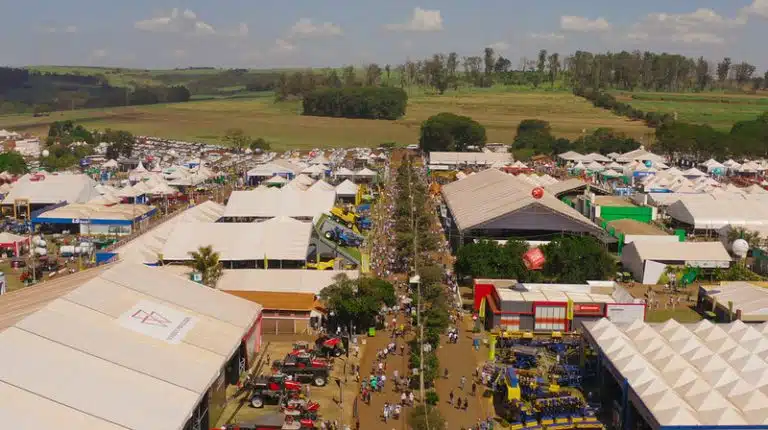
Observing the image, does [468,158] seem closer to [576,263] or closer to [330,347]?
[576,263]

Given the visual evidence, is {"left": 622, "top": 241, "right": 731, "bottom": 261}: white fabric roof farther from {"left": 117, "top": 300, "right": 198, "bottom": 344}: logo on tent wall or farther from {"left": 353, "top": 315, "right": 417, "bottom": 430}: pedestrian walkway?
{"left": 117, "top": 300, "right": 198, "bottom": 344}: logo on tent wall

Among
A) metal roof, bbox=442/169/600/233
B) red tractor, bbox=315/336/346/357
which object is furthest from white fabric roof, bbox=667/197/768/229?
red tractor, bbox=315/336/346/357

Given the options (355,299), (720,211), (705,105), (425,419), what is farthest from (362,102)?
(425,419)

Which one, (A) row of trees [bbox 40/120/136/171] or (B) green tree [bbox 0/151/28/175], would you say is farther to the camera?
(A) row of trees [bbox 40/120/136/171]

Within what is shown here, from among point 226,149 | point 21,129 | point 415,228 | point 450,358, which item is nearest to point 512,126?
point 226,149

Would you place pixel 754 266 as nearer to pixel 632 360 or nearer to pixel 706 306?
pixel 706 306

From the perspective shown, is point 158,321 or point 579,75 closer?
point 158,321
